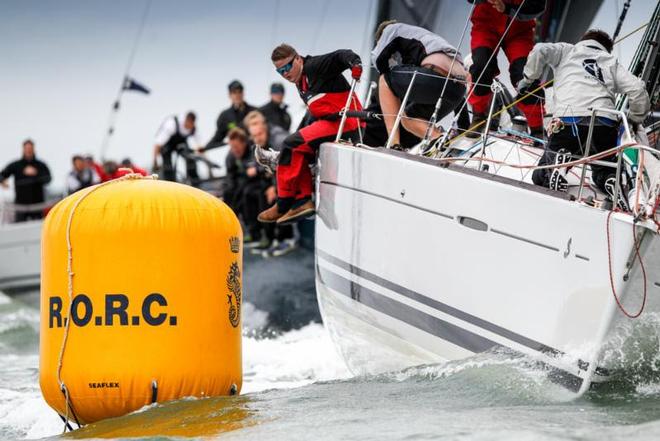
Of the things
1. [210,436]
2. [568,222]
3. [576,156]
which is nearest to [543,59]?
[576,156]

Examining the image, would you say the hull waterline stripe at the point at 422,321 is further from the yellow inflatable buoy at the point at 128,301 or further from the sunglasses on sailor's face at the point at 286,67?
the sunglasses on sailor's face at the point at 286,67

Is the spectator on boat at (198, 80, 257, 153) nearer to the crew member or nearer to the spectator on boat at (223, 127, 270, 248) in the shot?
the crew member

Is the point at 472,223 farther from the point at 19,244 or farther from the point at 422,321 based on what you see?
the point at 19,244

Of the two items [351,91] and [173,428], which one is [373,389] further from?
[351,91]

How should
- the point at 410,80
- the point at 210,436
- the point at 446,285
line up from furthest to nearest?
the point at 410,80 < the point at 446,285 < the point at 210,436

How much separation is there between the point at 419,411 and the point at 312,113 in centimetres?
296

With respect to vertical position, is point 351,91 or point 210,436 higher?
point 351,91

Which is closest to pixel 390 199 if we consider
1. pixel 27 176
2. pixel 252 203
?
pixel 252 203

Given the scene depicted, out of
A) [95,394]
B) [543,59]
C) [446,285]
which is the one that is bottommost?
[95,394]

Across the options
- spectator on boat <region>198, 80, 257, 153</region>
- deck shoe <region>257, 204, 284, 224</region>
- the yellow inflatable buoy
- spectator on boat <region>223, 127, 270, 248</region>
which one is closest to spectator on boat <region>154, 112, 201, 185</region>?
spectator on boat <region>198, 80, 257, 153</region>

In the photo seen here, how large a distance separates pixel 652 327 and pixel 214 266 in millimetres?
1851

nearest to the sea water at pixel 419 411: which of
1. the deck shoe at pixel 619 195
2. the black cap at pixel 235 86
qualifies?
the deck shoe at pixel 619 195

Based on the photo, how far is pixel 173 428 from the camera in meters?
4.55

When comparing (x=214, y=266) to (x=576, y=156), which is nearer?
(x=576, y=156)
